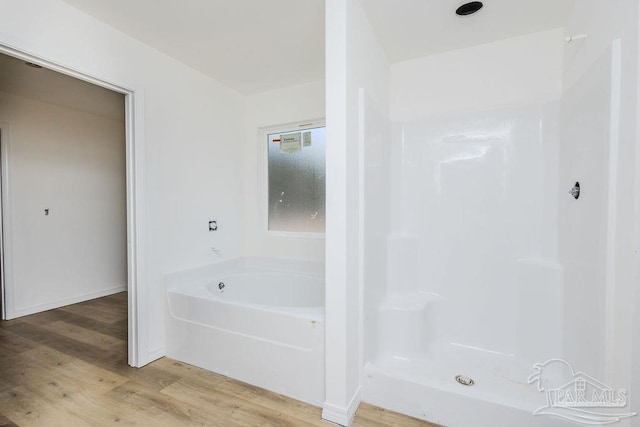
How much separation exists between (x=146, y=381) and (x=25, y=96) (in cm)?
326

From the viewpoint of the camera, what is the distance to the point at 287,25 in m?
1.98

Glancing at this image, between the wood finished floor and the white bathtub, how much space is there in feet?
0.28

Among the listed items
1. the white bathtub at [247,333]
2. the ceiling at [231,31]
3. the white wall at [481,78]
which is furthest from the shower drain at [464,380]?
the ceiling at [231,31]

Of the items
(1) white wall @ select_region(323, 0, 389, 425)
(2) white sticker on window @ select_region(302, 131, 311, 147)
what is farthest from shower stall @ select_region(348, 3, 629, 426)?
(2) white sticker on window @ select_region(302, 131, 311, 147)

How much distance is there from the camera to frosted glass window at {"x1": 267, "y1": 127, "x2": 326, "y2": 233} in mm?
2943

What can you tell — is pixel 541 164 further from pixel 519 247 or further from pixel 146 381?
pixel 146 381

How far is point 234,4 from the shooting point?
5.85ft

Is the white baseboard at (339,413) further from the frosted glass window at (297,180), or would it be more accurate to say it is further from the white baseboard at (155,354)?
the frosted glass window at (297,180)

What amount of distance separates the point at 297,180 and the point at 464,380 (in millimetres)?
2170

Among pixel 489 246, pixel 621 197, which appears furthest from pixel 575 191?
pixel 489 246

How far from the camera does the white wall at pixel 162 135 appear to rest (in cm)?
172

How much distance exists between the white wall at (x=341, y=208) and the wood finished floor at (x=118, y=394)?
0.24 meters

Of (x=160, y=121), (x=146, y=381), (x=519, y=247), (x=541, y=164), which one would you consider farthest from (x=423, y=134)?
(x=146, y=381)

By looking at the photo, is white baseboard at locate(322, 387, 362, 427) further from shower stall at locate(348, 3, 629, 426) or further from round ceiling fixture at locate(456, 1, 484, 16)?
round ceiling fixture at locate(456, 1, 484, 16)
